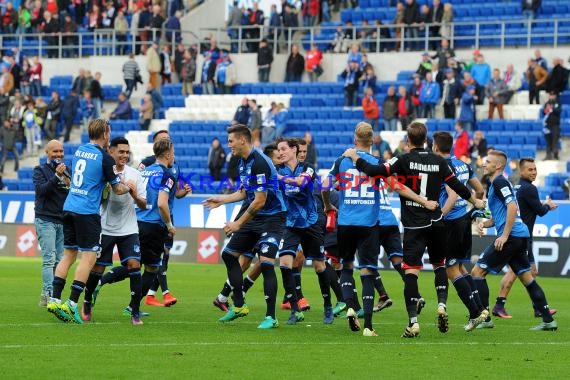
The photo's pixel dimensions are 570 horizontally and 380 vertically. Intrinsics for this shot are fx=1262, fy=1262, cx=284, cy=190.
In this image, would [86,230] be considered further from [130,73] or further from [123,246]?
[130,73]

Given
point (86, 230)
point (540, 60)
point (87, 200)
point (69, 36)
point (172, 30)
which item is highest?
point (172, 30)

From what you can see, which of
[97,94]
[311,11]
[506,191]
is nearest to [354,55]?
[311,11]

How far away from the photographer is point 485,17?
3828cm

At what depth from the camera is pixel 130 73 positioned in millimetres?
41062

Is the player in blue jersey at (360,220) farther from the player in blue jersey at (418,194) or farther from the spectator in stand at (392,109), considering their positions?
the spectator in stand at (392,109)

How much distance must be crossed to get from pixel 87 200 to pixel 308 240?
9.22 ft

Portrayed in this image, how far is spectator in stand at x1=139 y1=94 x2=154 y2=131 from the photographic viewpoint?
131 feet

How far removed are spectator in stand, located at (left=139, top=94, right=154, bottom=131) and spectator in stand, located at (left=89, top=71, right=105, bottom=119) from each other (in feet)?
5.85

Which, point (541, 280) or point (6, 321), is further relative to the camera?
point (541, 280)

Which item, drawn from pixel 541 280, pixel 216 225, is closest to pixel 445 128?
pixel 216 225

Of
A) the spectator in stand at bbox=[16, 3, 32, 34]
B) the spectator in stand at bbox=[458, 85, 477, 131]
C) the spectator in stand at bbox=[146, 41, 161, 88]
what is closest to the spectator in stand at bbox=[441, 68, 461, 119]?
the spectator in stand at bbox=[458, 85, 477, 131]

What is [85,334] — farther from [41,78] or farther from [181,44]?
[41,78]

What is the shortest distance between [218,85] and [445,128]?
892 centimetres

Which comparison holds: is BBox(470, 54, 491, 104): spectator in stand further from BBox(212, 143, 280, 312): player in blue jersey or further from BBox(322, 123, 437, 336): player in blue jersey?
BBox(322, 123, 437, 336): player in blue jersey
